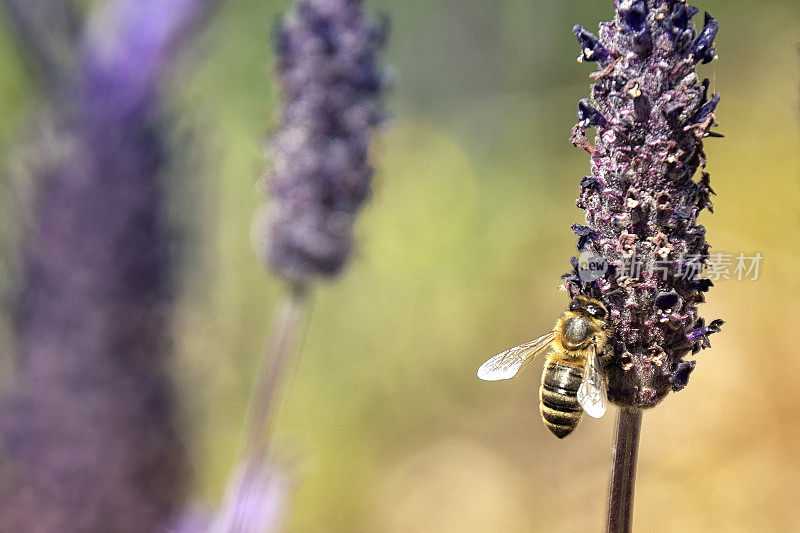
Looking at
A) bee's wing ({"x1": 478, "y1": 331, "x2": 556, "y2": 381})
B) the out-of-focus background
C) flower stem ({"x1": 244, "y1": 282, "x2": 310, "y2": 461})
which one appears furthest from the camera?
the out-of-focus background

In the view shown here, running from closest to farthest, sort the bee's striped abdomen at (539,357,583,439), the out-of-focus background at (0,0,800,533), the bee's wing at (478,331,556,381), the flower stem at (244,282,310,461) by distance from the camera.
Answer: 1. the bee's striped abdomen at (539,357,583,439)
2. the bee's wing at (478,331,556,381)
3. the flower stem at (244,282,310,461)
4. the out-of-focus background at (0,0,800,533)

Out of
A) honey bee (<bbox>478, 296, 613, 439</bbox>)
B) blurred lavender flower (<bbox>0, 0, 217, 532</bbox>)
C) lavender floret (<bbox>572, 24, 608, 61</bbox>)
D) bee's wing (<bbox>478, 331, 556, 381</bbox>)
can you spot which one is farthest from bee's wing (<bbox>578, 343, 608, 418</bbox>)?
blurred lavender flower (<bbox>0, 0, 217, 532</bbox>)

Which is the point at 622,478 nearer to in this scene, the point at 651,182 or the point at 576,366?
the point at 576,366

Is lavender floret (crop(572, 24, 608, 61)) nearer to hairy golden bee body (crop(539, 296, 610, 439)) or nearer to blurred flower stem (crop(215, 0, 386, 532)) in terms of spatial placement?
hairy golden bee body (crop(539, 296, 610, 439))

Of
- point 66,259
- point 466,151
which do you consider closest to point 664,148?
point 66,259

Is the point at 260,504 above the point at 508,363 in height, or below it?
below

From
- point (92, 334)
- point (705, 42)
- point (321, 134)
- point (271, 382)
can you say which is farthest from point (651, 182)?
point (92, 334)

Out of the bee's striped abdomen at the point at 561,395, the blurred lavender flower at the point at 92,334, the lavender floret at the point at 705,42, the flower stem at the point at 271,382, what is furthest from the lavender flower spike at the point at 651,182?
the blurred lavender flower at the point at 92,334

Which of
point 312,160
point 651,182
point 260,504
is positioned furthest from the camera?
point 260,504
